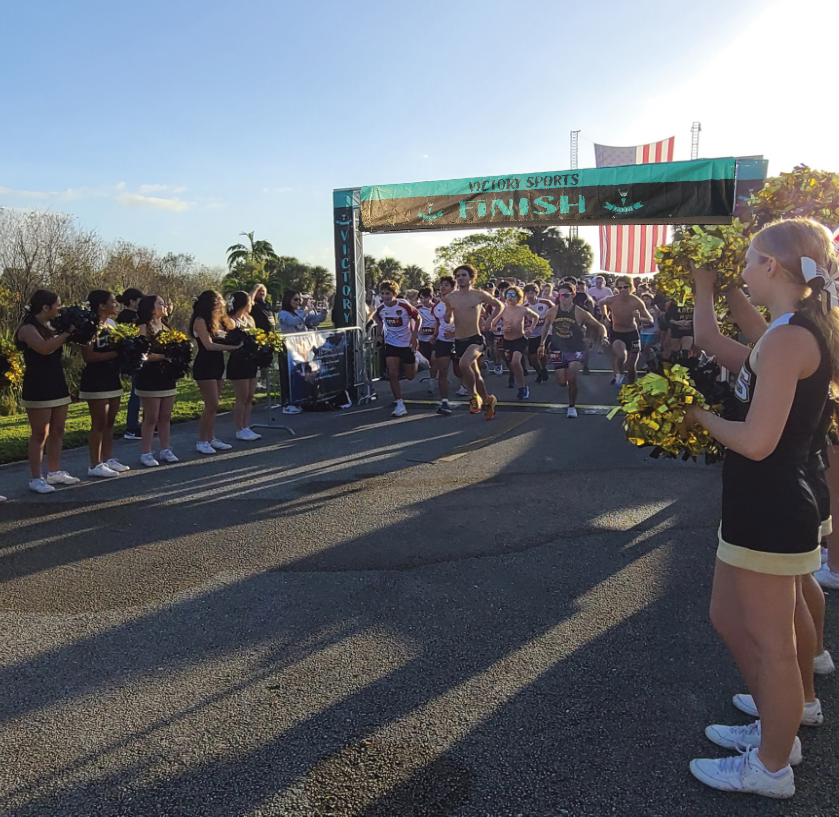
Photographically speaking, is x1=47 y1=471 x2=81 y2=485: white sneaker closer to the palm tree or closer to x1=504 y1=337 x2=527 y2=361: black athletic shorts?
x1=504 y1=337 x2=527 y2=361: black athletic shorts

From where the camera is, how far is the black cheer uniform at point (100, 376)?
679 centimetres

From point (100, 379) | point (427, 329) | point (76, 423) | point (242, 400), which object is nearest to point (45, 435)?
point (100, 379)

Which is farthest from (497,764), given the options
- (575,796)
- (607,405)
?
(607,405)

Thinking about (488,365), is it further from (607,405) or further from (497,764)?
(497,764)

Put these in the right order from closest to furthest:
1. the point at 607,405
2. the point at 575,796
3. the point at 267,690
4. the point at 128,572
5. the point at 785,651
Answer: the point at 785,651 < the point at 575,796 < the point at 267,690 < the point at 128,572 < the point at 607,405

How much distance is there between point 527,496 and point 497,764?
378cm

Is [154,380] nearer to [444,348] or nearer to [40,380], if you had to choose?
[40,380]

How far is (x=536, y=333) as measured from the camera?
1295 cm

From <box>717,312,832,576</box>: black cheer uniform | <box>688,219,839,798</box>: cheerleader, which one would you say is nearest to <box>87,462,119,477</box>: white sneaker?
<box>688,219,839,798</box>: cheerleader

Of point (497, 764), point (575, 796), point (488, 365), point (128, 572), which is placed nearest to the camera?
point (575, 796)

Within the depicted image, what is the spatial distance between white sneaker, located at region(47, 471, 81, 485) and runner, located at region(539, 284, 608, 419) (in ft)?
21.9

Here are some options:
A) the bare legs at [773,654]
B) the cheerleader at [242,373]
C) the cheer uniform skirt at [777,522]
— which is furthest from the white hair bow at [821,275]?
the cheerleader at [242,373]

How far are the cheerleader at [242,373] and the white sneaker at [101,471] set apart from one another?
1908mm

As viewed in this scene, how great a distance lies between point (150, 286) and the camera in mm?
24453
